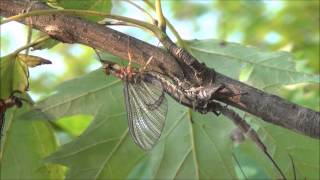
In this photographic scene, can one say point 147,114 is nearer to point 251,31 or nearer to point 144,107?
point 144,107

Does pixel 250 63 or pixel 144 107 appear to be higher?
pixel 250 63

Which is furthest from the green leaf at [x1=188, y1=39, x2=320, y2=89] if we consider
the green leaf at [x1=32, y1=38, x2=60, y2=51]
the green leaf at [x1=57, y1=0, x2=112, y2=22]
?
the green leaf at [x1=32, y1=38, x2=60, y2=51]

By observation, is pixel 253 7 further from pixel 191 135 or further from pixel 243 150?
pixel 191 135

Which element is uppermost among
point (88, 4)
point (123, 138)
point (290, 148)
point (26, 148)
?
point (88, 4)

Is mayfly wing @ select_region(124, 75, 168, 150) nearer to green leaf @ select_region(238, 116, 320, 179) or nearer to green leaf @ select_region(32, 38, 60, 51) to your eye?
green leaf @ select_region(32, 38, 60, 51)

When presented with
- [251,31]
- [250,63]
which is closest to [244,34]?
[251,31]

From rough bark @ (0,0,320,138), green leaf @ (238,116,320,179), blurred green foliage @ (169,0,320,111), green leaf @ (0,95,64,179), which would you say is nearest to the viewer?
rough bark @ (0,0,320,138)

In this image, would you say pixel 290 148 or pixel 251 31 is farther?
pixel 251 31
